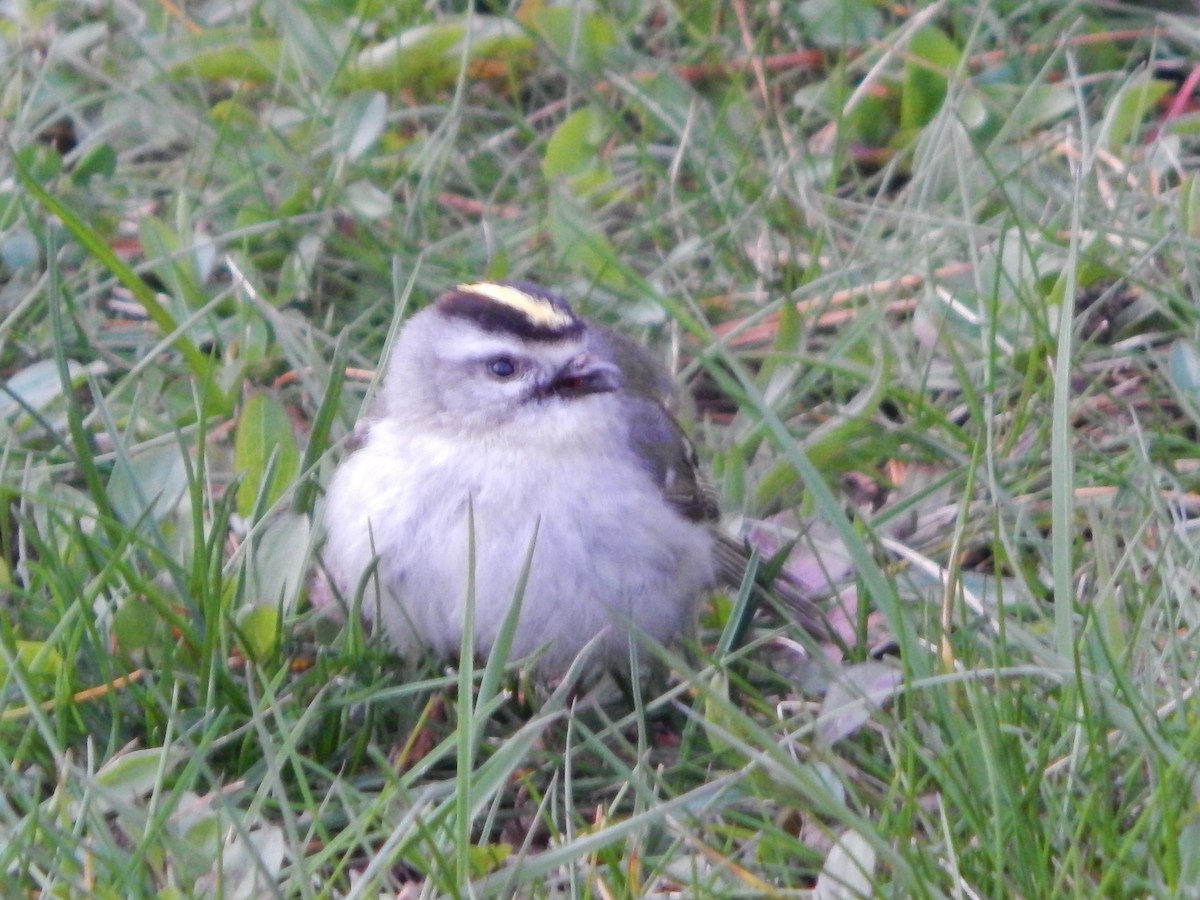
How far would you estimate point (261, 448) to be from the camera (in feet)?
13.1

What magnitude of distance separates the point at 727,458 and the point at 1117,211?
133cm

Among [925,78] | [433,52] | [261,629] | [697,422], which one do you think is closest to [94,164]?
[433,52]

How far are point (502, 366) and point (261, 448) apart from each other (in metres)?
0.66

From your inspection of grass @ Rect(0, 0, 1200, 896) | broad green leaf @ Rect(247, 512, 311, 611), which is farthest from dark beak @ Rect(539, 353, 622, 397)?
broad green leaf @ Rect(247, 512, 311, 611)

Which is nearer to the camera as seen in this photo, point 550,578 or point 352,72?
point 550,578

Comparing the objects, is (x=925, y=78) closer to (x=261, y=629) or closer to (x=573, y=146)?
(x=573, y=146)

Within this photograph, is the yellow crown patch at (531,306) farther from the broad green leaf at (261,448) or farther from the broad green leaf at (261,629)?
the broad green leaf at (261,629)

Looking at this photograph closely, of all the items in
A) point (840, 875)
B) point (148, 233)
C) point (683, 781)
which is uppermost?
point (148, 233)

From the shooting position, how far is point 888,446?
4312 millimetres

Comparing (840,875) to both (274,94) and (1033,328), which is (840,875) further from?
(274,94)

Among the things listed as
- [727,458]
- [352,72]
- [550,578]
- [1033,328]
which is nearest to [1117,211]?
[1033,328]

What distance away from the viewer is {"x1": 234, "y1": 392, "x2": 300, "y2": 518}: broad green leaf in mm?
3936

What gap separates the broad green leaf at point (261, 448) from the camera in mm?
3936

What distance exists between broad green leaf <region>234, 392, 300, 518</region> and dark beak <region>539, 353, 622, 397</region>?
670 millimetres
